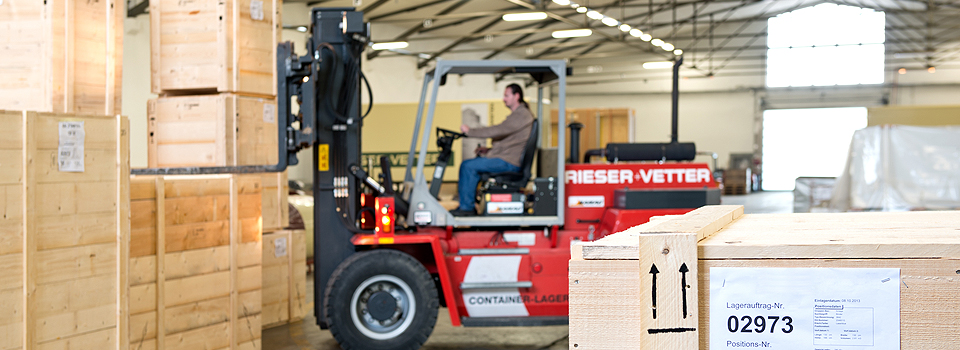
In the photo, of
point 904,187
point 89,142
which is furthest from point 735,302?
point 904,187

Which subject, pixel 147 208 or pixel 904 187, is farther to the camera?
pixel 904 187

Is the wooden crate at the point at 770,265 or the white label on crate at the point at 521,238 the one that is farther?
the white label on crate at the point at 521,238

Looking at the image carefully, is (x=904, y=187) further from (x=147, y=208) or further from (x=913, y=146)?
(x=147, y=208)

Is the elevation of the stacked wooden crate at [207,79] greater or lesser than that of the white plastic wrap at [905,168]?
greater

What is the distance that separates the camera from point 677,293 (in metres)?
1.65

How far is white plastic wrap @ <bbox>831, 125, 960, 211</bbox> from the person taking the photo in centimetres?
823

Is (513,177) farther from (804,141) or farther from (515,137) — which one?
(804,141)

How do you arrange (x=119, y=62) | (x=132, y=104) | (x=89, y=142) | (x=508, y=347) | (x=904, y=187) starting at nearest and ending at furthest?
1. (x=89, y=142)
2. (x=119, y=62)
3. (x=508, y=347)
4. (x=904, y=187)
5. (x=132, y=104)

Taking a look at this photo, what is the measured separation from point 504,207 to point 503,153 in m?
0.41

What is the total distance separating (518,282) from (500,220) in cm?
48

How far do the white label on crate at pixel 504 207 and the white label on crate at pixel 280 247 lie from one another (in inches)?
88.3

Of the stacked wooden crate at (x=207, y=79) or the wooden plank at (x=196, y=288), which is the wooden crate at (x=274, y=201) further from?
the wooden plank at (x=196, y=288)

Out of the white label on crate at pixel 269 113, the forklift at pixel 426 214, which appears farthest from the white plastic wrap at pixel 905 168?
→ the white label on crate at pixel 269 113

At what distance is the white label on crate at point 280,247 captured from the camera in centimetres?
683
